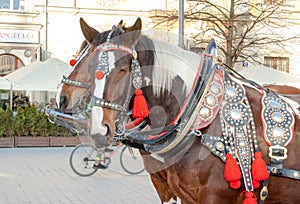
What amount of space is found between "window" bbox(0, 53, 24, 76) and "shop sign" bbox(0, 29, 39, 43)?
72 cm

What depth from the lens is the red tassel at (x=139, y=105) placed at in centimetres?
274

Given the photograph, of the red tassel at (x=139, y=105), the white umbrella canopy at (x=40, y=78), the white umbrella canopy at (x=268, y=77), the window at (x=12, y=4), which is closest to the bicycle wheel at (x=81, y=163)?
the white umbrella canopy at (x=40, y=78)

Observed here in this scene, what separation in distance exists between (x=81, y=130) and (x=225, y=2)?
1848 cm

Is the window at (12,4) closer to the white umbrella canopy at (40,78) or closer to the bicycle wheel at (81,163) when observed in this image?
the white umbrella canopy at (40,78)

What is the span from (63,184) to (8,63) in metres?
12.8

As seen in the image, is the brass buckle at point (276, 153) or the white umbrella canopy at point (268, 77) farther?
the white umbrella canopy at point (268, 77)

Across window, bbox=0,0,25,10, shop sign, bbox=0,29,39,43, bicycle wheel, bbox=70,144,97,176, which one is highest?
window, bbox=0,0,25,10

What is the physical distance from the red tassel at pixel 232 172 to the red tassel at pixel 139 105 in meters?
0.57

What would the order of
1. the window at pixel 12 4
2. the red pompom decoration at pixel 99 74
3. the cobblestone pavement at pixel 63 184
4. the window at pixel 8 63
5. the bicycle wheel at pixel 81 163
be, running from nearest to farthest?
the red pompom decoration at pixel 99 74 < the cobblestone pavement at pixel 63 184 < the bicycle wheel at pixel 81 163 < the window at pixel 8 63 < the window at pixel 12 4

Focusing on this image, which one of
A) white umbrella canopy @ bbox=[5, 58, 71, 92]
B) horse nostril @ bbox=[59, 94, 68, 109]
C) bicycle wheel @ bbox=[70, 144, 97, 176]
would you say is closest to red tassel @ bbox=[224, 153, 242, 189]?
horse nostril @ bbox=[59, 94, 68, 109]

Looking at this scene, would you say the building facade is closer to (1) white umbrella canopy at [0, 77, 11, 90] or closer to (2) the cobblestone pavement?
(1) white umbrella canopy at [0, 77, 11, 90]

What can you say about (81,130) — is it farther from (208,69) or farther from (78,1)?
(78,1)

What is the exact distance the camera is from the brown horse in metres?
2.66

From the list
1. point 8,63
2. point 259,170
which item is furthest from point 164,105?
point 8,63
